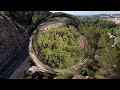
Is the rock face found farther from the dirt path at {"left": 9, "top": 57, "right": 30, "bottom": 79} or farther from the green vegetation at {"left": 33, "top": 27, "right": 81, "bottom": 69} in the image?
the green vegetation at {"left": 33, "top": 27, "right": 81, "bottom": 69}

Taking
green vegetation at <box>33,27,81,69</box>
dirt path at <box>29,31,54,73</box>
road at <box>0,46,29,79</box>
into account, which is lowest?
road at <box>0,46,29,79</box>

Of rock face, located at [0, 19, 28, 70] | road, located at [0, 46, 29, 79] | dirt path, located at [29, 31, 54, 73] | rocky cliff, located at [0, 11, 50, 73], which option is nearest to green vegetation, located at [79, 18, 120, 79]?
dirt path, located at [29, 31, 54, 73]

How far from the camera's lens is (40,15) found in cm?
850

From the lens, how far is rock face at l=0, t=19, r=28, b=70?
812 centimetres

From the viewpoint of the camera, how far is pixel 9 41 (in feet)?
27.8

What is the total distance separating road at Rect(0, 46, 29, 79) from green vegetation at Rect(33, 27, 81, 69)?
44.5 inches

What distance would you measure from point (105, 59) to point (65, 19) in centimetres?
238

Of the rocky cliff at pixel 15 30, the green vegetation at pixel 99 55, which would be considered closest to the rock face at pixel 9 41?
the rocky cliff at pixel 15 30

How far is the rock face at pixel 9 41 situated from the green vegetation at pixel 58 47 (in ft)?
4.73
